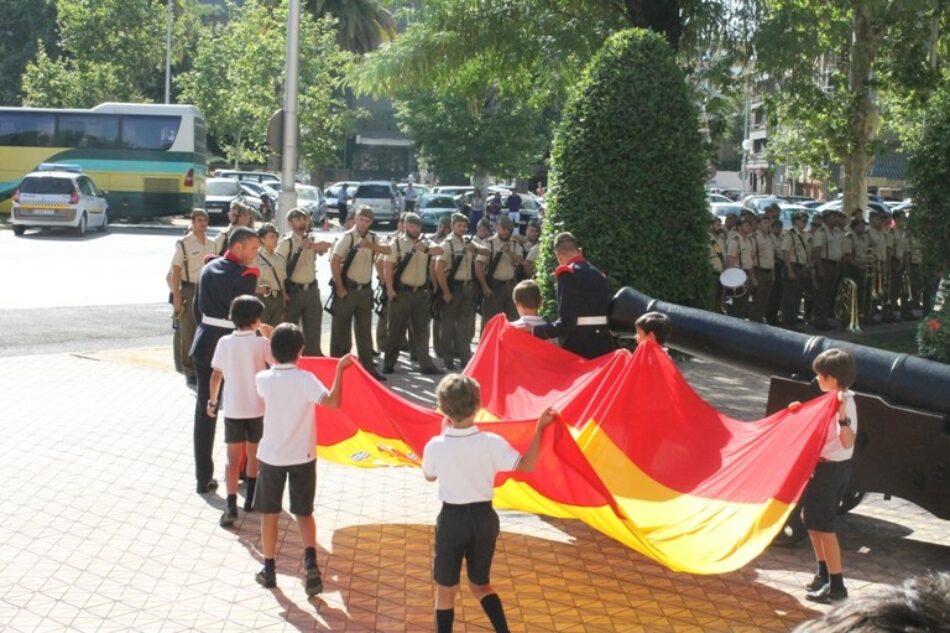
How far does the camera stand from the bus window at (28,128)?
139 feet

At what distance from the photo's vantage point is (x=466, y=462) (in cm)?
614

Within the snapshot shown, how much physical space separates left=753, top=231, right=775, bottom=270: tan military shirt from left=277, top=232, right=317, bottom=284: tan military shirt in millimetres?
8570

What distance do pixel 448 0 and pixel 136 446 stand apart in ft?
33.5

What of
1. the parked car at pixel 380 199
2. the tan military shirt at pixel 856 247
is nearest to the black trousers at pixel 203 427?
the tan military shirt at pixel 856 247

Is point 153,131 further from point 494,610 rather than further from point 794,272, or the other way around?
point 494,610

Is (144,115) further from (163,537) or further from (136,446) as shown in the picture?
(163,537)

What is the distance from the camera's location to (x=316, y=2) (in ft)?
187

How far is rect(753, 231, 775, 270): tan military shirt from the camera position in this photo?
20.3 metres

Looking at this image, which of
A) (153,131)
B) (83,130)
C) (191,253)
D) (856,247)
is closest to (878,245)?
(856,247)

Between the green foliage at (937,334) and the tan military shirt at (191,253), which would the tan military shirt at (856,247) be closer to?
the green foliage at (937,334)

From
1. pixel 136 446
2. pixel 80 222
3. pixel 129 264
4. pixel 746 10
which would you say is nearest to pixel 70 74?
pixel 80 222

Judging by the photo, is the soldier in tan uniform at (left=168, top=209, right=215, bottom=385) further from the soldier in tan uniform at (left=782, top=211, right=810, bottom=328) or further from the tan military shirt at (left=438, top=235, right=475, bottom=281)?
the soldier in tan uniform at (left=782, top=211, right=810, bottom=328)

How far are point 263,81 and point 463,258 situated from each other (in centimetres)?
3697

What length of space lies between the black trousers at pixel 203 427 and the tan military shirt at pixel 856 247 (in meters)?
14.1
